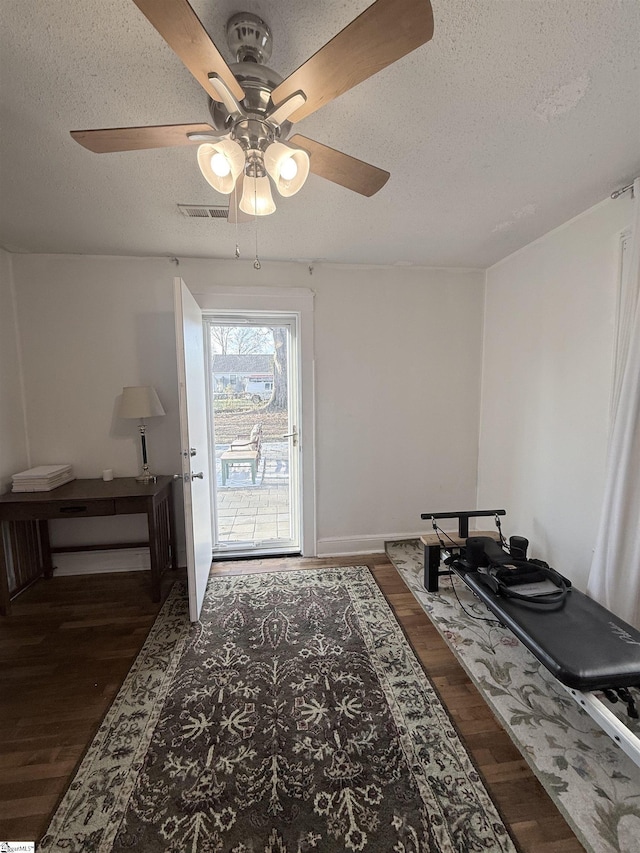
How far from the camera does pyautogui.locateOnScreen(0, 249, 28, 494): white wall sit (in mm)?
2467

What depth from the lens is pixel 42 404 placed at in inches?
105

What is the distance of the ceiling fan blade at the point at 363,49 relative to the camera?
2.27ft

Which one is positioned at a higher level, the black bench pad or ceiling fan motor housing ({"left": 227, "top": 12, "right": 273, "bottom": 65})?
ceiling fan motor housing ({"left": 227, "top": 12, "right": 273, "bottom": 65})

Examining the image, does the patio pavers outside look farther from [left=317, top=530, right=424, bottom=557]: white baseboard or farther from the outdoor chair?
[left=317, top=530, right=424, bottom=557]: white baseboard

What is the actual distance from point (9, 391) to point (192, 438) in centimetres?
153

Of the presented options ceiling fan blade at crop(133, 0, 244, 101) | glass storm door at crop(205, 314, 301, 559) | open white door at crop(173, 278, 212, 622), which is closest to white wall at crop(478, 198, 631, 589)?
glass storm door at crop(205, 314, 301, 559)

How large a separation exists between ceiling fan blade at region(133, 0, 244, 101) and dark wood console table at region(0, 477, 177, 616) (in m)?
2.18

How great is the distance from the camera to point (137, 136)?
102 cm

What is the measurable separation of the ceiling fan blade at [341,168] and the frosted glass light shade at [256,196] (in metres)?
0.15

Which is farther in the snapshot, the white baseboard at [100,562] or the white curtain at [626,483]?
the white baseboard at [100,562]

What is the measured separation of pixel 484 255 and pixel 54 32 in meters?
2.67

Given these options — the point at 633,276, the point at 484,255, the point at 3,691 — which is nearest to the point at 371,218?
the point at 484,255

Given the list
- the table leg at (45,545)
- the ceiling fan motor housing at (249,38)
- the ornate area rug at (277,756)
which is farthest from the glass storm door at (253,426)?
the ceiling fan motor housing at (249,38)

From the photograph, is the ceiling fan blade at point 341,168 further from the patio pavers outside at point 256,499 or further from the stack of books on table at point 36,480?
the stack of books on table at point 36,480
